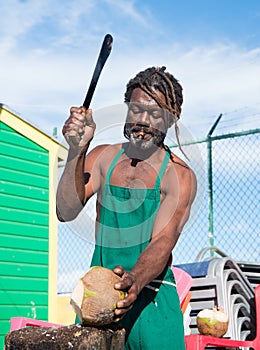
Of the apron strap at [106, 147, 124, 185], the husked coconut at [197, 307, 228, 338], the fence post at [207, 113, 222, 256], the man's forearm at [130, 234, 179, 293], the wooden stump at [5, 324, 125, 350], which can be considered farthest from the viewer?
the fence post at [207, 113, 222, 256]

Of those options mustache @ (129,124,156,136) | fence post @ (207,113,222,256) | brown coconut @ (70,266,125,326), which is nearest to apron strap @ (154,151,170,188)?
mustache @ (129,124,156,136)

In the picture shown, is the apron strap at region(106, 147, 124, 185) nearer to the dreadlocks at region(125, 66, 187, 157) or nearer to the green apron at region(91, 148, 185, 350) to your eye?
the green apron at region(91, 148, 185, 350)

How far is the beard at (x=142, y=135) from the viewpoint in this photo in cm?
233

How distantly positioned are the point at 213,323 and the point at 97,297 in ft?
8.68

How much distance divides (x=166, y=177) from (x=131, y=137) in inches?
7.7

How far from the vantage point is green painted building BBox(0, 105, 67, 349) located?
6.58 meters

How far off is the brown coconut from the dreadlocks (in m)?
0.83

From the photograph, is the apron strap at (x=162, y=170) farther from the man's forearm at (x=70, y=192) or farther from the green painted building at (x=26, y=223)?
the green painted building at (x=26, y=223)

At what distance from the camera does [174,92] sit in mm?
2436

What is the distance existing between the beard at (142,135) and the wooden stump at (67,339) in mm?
811

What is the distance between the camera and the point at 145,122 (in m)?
2.33

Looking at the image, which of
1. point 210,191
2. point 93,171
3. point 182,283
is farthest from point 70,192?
point 210,191

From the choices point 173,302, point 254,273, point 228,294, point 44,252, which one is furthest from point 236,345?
point 44,252

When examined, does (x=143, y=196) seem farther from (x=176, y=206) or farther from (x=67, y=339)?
(x=67, y=339)
